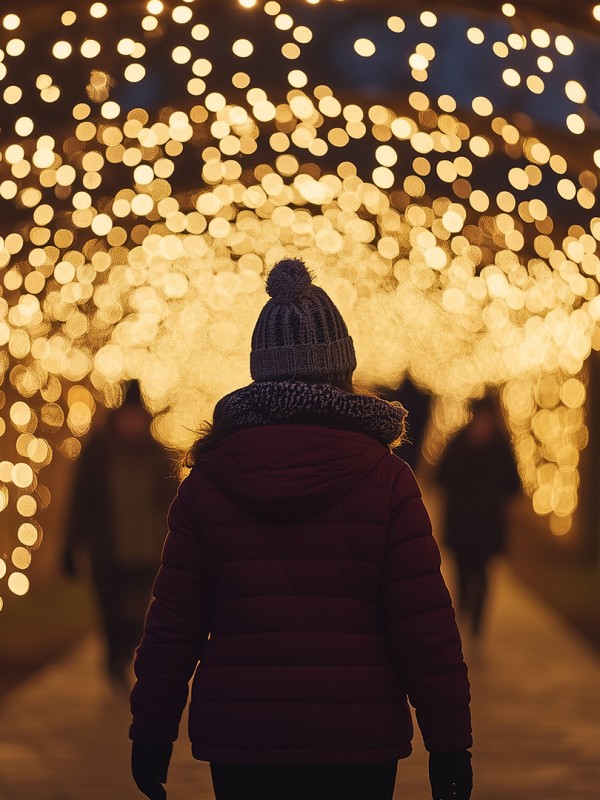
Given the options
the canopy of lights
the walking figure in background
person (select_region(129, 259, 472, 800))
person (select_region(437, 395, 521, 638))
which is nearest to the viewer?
person (select_region(129, 259, 472, 800))

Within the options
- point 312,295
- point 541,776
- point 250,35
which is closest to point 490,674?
point 541,776

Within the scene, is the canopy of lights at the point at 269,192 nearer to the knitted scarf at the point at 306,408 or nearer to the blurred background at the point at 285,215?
the blurred background at the point at 285,215

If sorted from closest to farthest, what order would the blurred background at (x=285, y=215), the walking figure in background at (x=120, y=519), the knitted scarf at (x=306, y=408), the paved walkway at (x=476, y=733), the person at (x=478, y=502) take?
the knitted scarf at (x=306, y=408) → the paved walkway at (x=476, y=733) → the blurred background at (x=285, y=215) → the walking figure in background at (x=120, y=519) → the person at (x=478, y=502)

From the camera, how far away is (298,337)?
369 centimetres

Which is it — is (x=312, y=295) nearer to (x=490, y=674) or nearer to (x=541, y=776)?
(x=541, y=776)

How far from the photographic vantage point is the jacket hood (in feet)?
11.5

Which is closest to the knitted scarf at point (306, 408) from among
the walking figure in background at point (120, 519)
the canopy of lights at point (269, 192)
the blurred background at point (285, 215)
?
the blurred background at point (285, 215)

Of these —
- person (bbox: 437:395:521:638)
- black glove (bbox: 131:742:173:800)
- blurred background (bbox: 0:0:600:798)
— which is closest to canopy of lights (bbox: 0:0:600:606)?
blurred background (bbox: 0:0:600:798)

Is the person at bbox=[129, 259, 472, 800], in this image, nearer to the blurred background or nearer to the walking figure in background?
the blurred background

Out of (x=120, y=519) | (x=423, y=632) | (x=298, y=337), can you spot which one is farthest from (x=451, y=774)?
(x=120, y=519)

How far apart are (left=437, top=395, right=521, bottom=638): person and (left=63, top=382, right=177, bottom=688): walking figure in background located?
3.19 metres

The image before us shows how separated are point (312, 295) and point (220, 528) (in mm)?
559

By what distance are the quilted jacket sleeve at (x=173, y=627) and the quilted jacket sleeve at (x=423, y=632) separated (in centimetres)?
40

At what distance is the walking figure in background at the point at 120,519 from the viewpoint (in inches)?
367
